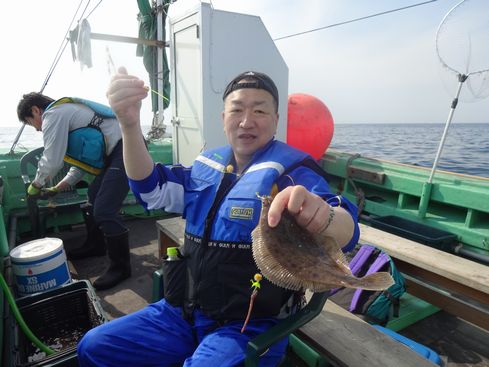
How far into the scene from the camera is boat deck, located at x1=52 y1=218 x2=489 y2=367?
276 centimetres

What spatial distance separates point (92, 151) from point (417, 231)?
433cm

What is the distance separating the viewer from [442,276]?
252cm

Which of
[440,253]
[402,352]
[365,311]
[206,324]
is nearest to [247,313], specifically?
[206,324]

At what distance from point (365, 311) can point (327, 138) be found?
3.07 m

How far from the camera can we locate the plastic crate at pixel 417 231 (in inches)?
148

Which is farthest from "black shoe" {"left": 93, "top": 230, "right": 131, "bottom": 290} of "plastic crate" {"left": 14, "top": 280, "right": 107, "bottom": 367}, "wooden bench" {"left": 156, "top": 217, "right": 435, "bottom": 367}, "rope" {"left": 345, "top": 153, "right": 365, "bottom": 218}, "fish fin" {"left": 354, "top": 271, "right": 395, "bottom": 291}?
"rope" {"left": 345, "top": 153, "right": 365, "bottom": 218}

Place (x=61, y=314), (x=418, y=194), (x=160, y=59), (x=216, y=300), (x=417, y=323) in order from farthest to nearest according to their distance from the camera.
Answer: (x=160, y=59), (x=418, y=194), (x=417, y=323), (x=61, y=314), (x=216, y=300)

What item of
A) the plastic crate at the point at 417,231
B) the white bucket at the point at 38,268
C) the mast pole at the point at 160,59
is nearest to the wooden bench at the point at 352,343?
the white bucket at the point at 38,268

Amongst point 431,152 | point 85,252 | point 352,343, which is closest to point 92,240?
point 85,252

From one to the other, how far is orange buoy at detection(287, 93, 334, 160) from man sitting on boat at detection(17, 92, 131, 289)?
277 centimetres

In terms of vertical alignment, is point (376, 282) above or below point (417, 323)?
above

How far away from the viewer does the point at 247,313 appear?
5.19ft

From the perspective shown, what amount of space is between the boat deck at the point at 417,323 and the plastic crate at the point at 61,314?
0.45m

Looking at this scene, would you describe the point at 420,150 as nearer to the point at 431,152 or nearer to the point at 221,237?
the point at 431,152
